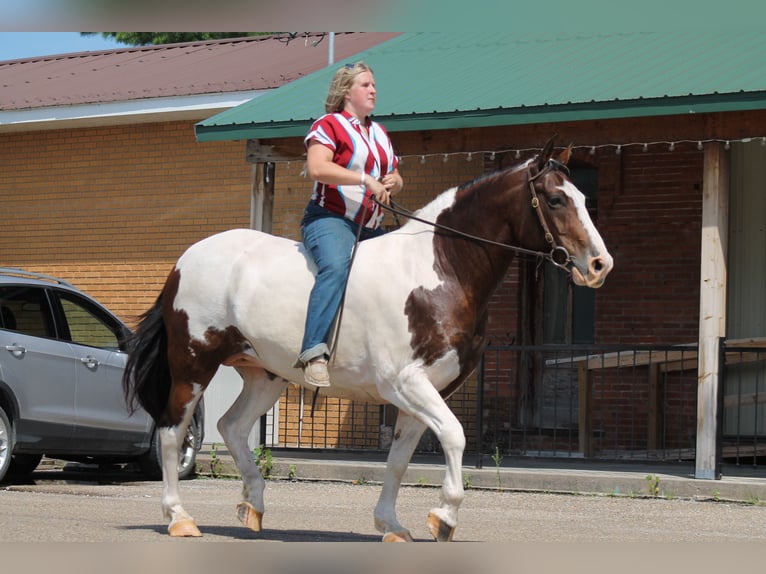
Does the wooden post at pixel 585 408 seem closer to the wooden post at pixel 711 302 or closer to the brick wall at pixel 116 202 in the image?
the wooden post at pixel 711 302

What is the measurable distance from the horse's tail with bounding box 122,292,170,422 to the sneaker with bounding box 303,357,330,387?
4.33 ft

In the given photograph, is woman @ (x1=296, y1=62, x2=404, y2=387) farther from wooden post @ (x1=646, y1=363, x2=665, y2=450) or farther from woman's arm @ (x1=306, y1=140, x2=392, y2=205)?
wooden post @ (x1=646, y1=363, x2=665, y2=450)

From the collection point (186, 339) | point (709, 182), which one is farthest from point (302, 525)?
point (709, 182)

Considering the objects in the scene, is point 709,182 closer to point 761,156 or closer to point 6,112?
point 761,156

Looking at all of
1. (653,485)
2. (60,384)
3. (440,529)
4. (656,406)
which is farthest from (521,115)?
(440,529)

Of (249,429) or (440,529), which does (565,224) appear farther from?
(249,429)

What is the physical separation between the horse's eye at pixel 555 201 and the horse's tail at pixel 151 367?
2.66m

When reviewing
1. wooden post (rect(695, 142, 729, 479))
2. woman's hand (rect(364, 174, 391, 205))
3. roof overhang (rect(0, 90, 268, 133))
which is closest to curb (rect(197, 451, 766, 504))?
wooden post (rect(695, 142, 729, 479))

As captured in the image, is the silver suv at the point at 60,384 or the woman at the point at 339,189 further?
the silver suv at the point at 60,384

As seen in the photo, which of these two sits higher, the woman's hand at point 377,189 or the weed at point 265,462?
the woman's hand at point 377,189

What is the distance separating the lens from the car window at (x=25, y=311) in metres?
10.7

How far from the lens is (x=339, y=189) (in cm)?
673

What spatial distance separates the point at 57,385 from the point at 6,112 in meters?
7.85

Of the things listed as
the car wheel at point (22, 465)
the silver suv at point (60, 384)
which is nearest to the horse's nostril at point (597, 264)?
the silver suv at point (60, 384)
